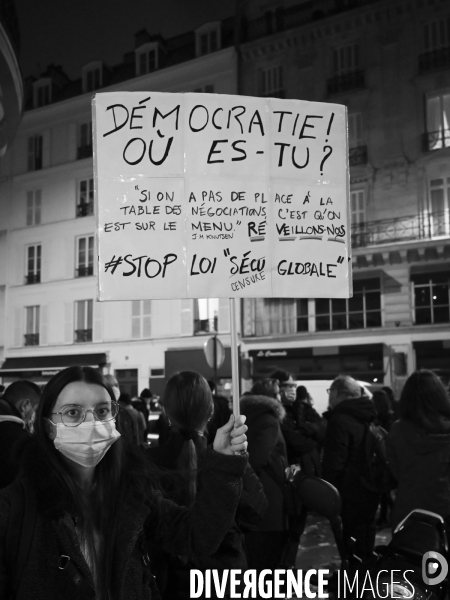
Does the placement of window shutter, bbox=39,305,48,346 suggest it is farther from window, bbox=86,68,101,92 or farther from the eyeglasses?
the eyeglasses

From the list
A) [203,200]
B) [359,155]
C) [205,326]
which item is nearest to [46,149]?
[205,326]

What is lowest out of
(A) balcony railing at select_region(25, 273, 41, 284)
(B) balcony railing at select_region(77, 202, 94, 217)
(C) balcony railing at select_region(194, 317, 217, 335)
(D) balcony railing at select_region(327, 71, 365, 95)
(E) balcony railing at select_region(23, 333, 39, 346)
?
(E) balcony railing at select_region(23, 333, 39, 346)

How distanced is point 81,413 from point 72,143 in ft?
86.4

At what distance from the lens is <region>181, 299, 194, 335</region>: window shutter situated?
22.7m

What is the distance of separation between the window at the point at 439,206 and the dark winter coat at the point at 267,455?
676 inches

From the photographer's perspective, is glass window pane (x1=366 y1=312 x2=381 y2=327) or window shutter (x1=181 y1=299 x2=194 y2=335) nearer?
glass window pane (x1=366 y1=312 x2=381 y2=327)

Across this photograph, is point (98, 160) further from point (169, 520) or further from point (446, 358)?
point (446, 358)

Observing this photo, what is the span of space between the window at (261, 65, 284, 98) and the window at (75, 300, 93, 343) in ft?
35.4

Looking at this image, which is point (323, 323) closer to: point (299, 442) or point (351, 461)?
point (299, 442)

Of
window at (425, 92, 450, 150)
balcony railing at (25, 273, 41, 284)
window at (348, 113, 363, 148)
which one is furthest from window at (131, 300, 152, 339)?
window at (425, 92, 450, 150)

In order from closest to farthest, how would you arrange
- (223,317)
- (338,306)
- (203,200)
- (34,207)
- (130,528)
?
(130,528), (203,200), (338,306), (223,317), (34,207)

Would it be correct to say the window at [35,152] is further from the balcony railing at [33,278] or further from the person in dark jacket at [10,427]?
the person in dark jacket at [10,427]

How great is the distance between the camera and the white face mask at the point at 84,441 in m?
1.97

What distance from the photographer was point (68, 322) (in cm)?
2523
